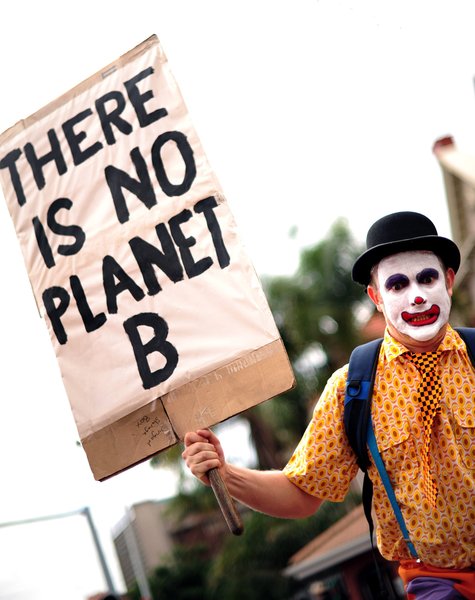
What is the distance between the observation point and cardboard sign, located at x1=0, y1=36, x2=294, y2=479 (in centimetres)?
433

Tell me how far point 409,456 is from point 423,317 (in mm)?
569

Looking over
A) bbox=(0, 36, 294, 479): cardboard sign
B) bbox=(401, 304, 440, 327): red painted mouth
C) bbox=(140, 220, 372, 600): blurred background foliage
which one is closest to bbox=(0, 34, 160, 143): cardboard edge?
bbox=(0, 36, 294, 479): cardboard sign

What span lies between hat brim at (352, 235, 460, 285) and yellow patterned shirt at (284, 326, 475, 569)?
12.6 inches

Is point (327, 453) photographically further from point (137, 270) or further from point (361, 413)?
point (137, 270)

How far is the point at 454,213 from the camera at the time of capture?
28953 millimetres

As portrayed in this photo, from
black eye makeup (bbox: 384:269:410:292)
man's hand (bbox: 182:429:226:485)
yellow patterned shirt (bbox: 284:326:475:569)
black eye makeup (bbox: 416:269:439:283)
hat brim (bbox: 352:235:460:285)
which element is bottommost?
yellow patterned shirt (bbox: 284:326:475:569)

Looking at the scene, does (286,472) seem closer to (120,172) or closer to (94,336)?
(94,336)

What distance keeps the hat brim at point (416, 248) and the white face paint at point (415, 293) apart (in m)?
0.03

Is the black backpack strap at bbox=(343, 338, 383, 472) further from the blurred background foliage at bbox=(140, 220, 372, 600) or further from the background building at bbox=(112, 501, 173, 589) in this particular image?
Result: the background building at bbox=(112, 501, 173, 589)

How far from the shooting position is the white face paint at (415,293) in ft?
13.8

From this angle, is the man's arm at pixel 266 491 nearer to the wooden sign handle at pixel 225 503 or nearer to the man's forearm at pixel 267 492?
the man's forearm at pixel 267 492

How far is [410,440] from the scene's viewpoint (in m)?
4.05

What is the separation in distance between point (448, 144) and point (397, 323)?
26.3 metres

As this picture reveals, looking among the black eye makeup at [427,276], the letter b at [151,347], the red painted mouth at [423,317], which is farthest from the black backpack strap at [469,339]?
the letter b at [151,347]
